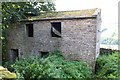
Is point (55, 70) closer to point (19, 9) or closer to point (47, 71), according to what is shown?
point (47, 71)

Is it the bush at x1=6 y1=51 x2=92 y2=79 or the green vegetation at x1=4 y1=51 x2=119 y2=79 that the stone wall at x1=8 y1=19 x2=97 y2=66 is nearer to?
the green vegetation at x1=4 y1=51 x2=119 y2=79

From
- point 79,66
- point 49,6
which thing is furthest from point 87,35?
point 49,6

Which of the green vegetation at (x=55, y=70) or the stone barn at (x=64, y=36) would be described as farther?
the stone barn at (x=64, y=36)

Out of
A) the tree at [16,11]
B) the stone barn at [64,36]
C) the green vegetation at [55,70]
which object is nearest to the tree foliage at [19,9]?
the tree at [16,11]

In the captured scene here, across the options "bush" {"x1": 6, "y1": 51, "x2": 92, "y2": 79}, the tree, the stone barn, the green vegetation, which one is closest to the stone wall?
the stone barn

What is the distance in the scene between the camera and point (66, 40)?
7984 millimetres

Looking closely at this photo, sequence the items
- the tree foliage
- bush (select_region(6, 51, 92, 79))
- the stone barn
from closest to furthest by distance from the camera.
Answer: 1. bush (select_region(6, 51, 92, 79))
2. the tree foliage
3. the stone barn

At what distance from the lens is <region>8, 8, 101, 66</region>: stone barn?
732 centimetres

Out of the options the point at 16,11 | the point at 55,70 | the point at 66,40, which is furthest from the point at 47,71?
the point at 16,11

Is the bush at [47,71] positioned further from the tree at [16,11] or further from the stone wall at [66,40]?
the tree at [16,11]

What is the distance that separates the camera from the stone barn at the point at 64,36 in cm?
732

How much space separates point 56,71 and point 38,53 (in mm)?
3958

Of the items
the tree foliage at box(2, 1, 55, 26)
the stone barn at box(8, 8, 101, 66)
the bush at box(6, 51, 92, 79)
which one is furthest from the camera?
the stone barn at box(8, 8, 101, 66)

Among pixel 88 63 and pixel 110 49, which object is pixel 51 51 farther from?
pixel 110 49
